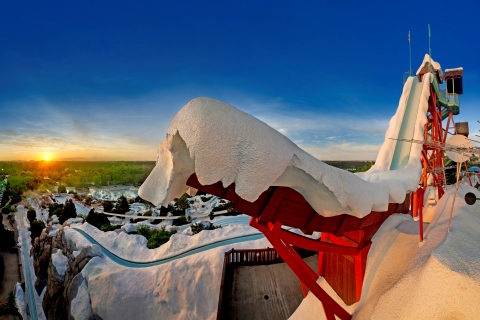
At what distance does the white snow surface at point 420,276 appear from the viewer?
188cm

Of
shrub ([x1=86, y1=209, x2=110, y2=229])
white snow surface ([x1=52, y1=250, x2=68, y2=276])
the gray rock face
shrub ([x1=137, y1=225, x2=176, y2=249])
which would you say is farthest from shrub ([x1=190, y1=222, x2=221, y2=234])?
shrub ([x1=86, y1=209, x2=110, y2=229])

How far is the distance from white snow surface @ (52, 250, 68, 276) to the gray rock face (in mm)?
166

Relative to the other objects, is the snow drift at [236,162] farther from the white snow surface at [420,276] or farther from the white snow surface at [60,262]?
the white snow surface at [60,262]

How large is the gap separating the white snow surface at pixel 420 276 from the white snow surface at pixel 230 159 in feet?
3.53

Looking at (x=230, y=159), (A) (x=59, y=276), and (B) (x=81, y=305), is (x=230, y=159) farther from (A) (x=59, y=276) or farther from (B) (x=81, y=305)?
(A) (x=59, y=276)

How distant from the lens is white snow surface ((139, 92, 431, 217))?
154 cm

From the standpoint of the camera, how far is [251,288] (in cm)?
564

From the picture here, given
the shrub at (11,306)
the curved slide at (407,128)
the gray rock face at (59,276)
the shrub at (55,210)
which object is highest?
the curved slide at (407,128)

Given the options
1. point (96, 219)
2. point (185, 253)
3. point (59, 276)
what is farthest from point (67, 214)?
point (185, 253)

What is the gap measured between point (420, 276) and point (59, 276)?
1780 centimetres

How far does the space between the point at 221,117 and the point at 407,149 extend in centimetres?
531

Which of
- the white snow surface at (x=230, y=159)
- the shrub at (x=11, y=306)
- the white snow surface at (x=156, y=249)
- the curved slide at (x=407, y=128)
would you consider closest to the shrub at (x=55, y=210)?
the shrub at (x=11, y=306)

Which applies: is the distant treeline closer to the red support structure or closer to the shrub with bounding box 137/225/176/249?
the shrub with bounding box 137/225/176/249

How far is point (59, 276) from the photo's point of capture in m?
13.7
